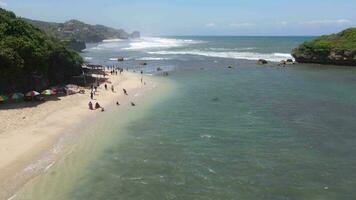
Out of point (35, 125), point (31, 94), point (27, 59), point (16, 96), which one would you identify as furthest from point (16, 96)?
point (35, 125)

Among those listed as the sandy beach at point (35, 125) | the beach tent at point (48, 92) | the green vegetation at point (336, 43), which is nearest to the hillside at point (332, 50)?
the green vegetation at point (336, 43)

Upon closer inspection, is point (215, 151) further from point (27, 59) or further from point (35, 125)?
point (27, 59)

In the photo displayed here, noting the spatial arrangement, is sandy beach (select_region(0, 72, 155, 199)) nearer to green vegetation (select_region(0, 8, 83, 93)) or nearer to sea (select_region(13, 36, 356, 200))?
sea (select_region(13, 36, 356, 200))

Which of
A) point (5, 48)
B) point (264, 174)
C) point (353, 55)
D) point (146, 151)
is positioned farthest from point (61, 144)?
point (353, 55)

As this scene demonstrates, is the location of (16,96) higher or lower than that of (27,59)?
lower

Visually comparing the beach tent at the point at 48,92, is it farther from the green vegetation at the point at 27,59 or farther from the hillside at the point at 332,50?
the hillside at the point at 332,50
